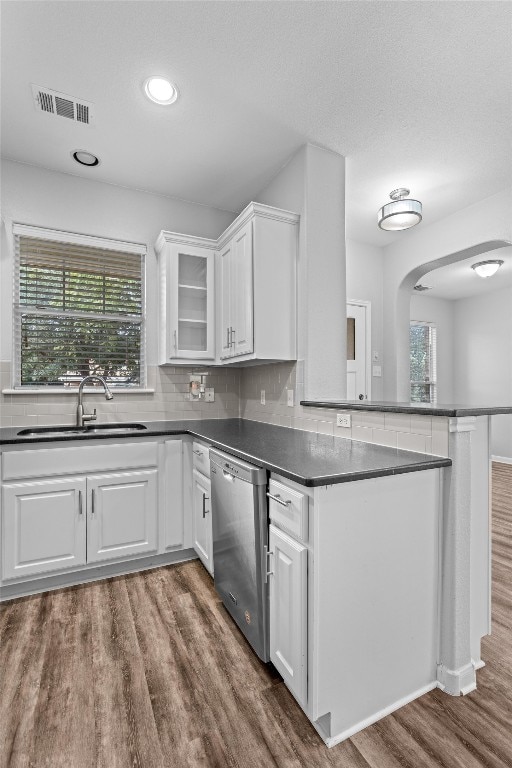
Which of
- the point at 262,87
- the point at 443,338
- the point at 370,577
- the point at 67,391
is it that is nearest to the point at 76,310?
the point at 67,391

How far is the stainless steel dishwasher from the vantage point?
159cm

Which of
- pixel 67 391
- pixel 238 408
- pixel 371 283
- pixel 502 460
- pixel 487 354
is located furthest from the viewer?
pixel 487 354

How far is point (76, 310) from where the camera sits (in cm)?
301

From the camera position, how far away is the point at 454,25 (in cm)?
180

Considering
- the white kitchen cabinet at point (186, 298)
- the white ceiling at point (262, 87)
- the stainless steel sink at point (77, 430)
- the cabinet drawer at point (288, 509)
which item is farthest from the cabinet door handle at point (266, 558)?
the white ceiling at point (262, 87)

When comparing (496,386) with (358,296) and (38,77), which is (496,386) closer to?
(358,296)

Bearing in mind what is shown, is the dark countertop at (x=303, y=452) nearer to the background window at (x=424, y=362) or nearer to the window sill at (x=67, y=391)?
the window sill at (x=67, y=391)

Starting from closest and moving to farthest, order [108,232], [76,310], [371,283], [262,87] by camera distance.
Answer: [262,87] < [76,310] < [108,232] < [371,283]

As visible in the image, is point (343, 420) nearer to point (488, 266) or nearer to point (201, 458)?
point (201, 458)

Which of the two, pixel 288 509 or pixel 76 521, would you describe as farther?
Answer: pixel 76 521

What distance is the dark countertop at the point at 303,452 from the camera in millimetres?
1384

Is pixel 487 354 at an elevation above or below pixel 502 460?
above

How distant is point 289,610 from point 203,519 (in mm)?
1087

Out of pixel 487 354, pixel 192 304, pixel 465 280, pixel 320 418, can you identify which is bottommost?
pixel 320 418
